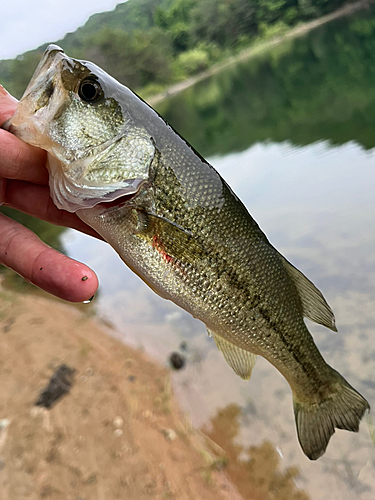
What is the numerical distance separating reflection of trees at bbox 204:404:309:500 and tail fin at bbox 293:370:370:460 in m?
1.93

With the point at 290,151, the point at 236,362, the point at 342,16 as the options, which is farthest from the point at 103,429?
the point at 342,16

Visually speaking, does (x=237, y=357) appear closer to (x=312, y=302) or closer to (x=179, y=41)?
(x=312, y=302)

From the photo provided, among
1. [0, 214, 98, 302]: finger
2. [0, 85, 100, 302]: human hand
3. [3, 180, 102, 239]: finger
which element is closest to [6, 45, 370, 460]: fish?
[0, 85, 100, 302]: human hand

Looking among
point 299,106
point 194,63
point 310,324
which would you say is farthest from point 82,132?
point 194,63

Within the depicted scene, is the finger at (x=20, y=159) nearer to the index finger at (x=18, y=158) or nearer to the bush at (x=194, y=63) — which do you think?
the index finger at (x=18, y=158)

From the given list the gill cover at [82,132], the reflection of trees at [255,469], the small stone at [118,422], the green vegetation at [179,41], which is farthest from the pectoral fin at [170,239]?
the green vegetation at [179,41]

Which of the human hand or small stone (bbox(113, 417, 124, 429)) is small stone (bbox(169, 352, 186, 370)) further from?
the human hand

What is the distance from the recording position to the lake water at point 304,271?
A: 13.8 ft

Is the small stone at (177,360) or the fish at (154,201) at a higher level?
the fish at (154,201)

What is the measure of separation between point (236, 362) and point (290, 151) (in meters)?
13.4

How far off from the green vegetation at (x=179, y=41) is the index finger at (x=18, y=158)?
48.3 m

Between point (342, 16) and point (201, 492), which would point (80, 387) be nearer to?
point (201, 492)

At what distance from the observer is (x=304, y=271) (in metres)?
6.93

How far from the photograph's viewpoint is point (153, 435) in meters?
4.39
